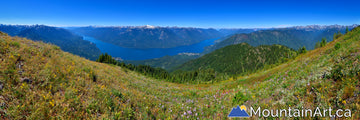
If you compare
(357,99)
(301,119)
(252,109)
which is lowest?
(252,109)

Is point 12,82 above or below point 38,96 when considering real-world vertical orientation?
above

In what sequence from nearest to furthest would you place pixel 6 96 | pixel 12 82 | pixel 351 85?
pixel 6 96, pixel 351 85, pixel 12 82

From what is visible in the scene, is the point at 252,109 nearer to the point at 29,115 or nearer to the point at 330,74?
the point at 330,74

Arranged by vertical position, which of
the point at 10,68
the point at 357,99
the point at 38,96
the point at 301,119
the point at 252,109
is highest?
the point at 10,68

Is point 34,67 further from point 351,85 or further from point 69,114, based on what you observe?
point 351,85

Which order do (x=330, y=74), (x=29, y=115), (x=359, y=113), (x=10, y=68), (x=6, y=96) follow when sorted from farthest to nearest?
(x=330, y=74) < (x=10, y=68) < (x=6, y=96) < (x=29, y=115) < (x=359, y=113)

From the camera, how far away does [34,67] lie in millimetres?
6934

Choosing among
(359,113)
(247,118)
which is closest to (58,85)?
(247,118)

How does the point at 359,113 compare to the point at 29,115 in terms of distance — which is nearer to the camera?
the point at 359,113

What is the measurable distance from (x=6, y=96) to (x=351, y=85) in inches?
473

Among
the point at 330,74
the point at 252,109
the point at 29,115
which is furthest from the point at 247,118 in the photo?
the point at 29,115

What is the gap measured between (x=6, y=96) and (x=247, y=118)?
27.5ft

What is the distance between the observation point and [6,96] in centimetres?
443

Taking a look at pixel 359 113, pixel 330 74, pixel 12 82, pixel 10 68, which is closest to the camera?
pixel 359 113
